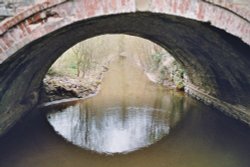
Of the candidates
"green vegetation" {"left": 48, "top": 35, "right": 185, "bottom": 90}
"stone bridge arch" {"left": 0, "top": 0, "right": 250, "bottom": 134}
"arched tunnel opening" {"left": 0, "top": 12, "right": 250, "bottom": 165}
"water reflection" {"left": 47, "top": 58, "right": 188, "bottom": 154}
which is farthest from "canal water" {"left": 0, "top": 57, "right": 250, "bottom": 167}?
"green vegetation" {"left": 48, "top": 35, "right": 185, "bottom": 90}

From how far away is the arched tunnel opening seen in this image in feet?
23.1

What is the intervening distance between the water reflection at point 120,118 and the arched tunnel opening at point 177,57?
1.00 m

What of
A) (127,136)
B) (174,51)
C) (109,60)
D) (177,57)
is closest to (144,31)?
(174,51)

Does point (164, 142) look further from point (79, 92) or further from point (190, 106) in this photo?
point (79, 92)

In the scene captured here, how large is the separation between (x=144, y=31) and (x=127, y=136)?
9.39ft

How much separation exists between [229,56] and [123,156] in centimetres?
324

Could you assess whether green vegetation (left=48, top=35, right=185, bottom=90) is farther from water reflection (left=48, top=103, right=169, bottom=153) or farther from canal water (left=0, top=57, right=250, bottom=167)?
water reflection (left=48, top=103, right=169, bottom=153)

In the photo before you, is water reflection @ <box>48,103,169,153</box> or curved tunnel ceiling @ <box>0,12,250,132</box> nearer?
curved tunnel ceiling @ <box>0,12,250,132</box>

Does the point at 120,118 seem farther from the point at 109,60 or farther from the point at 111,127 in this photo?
the point at 109,60

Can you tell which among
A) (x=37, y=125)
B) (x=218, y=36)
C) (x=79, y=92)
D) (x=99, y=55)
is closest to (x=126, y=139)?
(x=37, y=125)

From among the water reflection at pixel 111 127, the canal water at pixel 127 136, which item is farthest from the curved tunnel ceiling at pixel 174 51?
the water reflection at pixel 111 127

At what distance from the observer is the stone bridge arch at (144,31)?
5.16m

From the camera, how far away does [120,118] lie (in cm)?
1135

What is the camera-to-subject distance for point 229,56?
838 cm
